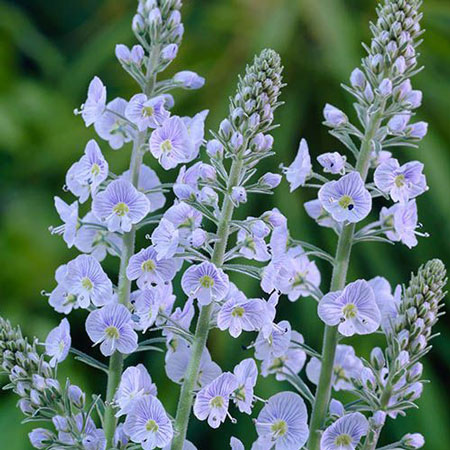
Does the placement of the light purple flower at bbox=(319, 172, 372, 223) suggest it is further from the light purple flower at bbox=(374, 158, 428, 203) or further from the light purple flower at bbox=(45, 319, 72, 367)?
the light purple flower at bbox=(45, 319, 72, 367)

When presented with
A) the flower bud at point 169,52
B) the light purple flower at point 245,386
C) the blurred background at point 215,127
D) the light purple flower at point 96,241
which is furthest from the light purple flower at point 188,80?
the blurred background at point 215,127

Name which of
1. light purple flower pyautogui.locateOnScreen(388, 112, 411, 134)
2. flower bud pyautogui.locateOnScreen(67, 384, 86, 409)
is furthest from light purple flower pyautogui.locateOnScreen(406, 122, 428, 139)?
flower bud pyautogui.locateOnScreen(67, 384, 86, 409)

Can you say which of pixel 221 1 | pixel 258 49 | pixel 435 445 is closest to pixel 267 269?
pixel 435 445

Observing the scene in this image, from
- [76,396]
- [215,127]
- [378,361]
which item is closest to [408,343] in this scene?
[378,361]

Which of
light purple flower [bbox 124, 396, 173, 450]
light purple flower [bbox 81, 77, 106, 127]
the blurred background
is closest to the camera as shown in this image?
light purple flower [bbox 124, 396, 173, 450]

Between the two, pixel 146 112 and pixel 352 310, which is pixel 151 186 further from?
pixel 352 310
